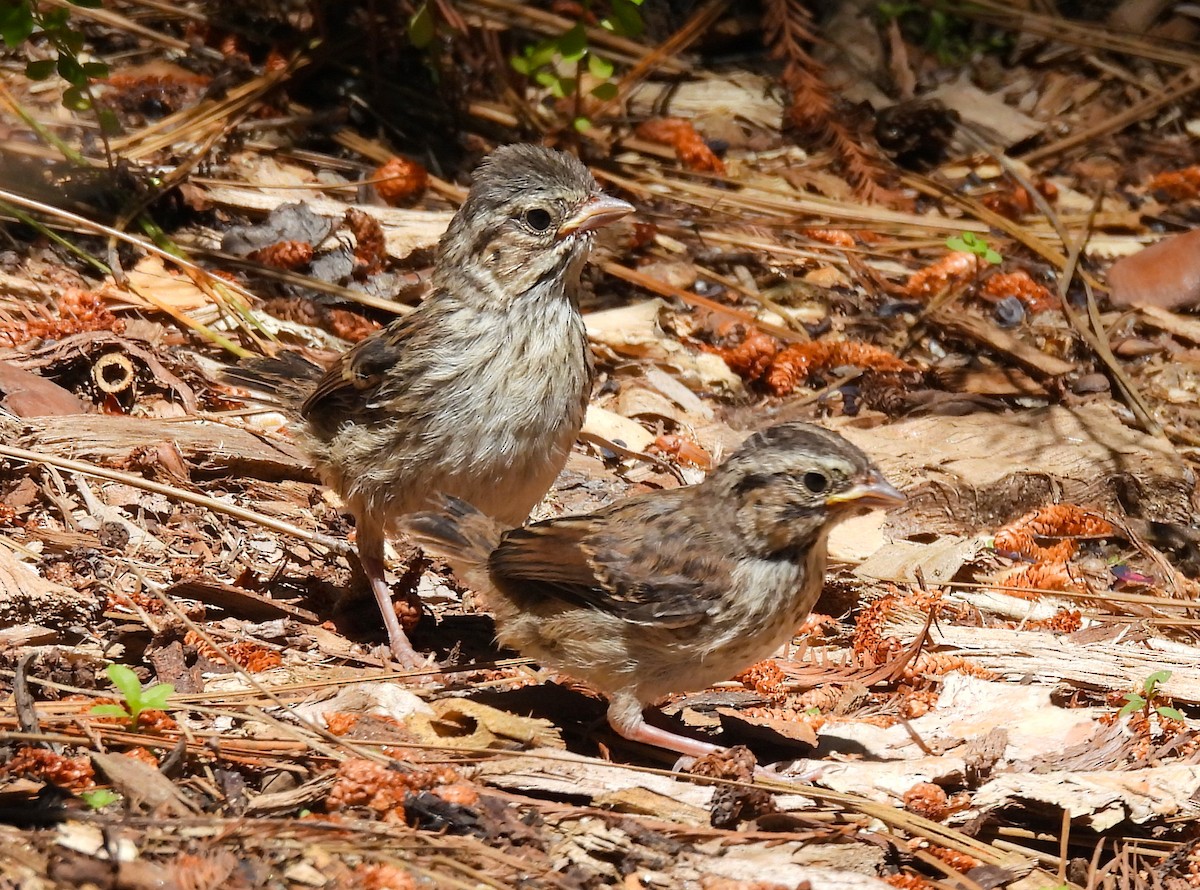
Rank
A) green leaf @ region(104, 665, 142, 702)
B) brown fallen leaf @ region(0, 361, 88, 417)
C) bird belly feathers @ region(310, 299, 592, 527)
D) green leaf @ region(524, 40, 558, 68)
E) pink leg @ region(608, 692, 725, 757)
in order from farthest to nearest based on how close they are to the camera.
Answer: green leaf @ region(524, 40, 558, 68), brown fallen leaf @ region(0, 361, 88, 417), bird belly feathers @ region(310, 299, 592, 527), pink leg @ region(608, 692, 725, 757), green leaf @ region(104, 665, 142, 702)

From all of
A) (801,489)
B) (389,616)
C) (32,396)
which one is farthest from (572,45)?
(801,489)

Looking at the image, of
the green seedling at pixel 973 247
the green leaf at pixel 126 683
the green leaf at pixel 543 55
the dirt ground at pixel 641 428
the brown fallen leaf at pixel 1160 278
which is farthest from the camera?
the brown fallen leaf at pixel 1160 278

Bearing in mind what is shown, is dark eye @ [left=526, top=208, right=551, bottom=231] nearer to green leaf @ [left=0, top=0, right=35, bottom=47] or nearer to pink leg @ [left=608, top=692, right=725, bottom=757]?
pink leg @ [left=608, top=692, right=725, bottom=757]

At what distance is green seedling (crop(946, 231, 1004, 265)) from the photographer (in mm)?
7250

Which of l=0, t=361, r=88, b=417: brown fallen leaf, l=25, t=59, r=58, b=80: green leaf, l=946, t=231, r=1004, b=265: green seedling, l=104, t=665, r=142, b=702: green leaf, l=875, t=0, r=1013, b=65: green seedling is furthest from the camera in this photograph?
l=875, t=0, r=1013, b=65: green seedling

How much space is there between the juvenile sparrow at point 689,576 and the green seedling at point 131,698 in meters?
1.18

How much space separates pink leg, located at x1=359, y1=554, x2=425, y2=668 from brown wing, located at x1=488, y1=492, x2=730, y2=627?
64cm

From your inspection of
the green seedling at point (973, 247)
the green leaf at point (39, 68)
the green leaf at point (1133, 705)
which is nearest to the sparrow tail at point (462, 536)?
the green leaf at point (1133, 705)

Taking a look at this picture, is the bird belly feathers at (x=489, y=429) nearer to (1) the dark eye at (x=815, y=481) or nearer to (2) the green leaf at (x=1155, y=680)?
(1) the dark eye at (x=815, y=481)

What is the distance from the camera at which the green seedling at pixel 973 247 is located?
7.25m

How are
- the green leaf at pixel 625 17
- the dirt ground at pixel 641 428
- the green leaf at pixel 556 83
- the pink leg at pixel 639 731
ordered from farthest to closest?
the green leaf at pixel 556 83 → the green leaf at pixel 625 17 → the pink leg at pixel 639 731 → the dirt ground at pixel 641 428

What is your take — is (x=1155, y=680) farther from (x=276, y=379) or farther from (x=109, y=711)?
(x=276, y=379)

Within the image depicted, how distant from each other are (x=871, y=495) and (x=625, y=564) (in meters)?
0.78

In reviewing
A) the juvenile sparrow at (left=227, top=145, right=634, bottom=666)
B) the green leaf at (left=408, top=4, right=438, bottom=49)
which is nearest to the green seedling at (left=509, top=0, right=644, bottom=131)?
the green leaf at (left=408, top=4, right=438, bottom=49)
